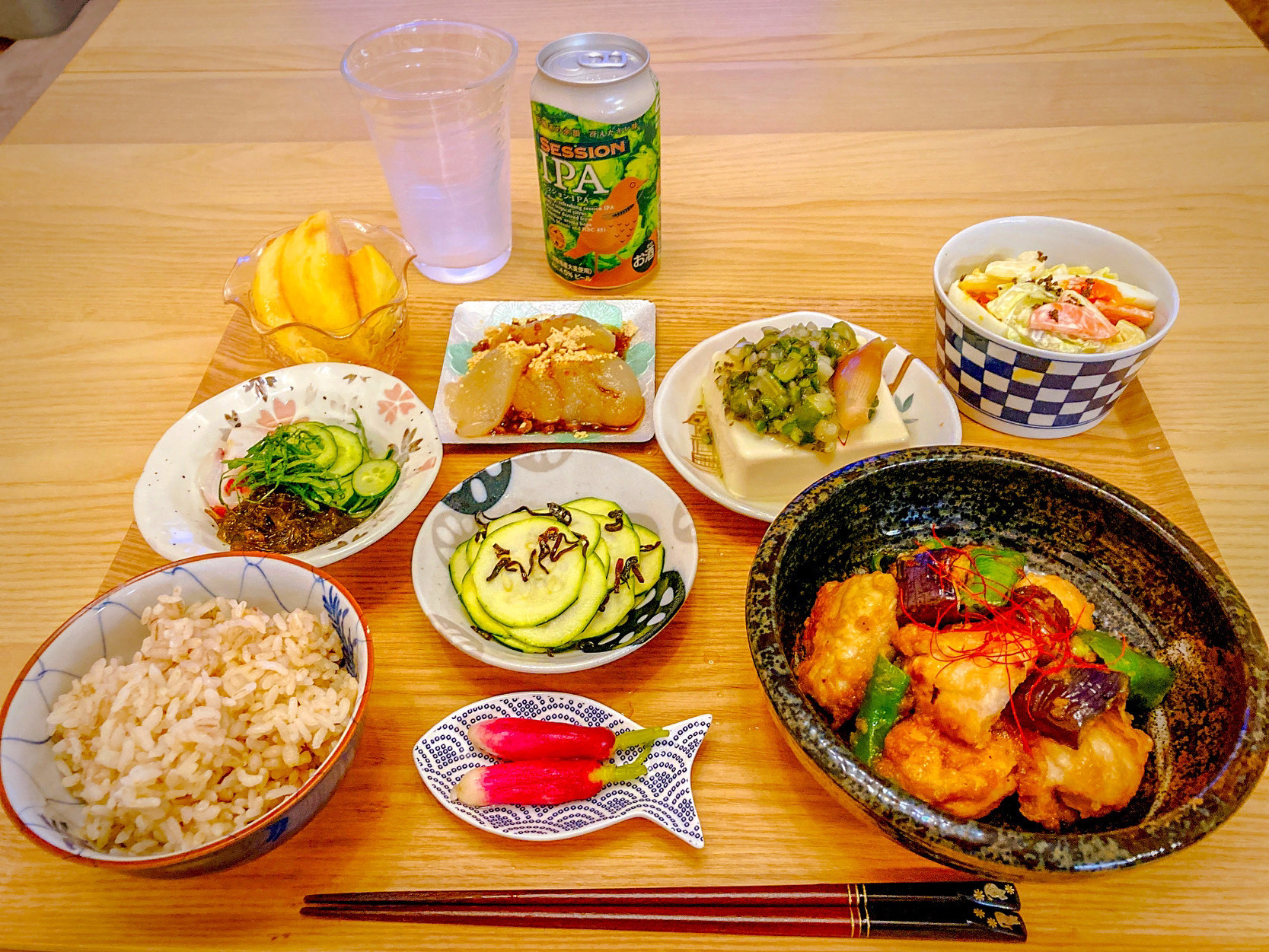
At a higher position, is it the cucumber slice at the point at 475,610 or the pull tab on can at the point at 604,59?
the pull tab on can at the point at 604,59

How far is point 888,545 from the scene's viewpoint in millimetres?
1167

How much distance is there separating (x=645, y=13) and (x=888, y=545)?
7.15 feet

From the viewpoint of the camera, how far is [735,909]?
3.04 feet

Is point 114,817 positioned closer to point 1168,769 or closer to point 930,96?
point 1168,769

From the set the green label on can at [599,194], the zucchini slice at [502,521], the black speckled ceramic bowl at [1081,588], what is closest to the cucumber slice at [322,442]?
the zucchini slice at [502,521]

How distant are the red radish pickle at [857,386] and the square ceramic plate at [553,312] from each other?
0.34 meters

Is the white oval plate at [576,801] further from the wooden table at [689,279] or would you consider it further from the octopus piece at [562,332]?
the octopus piece at [562,332]

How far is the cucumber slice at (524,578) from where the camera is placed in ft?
3.73

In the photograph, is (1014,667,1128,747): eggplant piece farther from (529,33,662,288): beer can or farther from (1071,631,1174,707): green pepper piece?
(529,33,662,288): beer can

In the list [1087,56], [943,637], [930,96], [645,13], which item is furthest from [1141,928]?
[645,13]

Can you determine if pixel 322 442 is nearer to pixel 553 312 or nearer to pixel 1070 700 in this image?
pixel 553 312

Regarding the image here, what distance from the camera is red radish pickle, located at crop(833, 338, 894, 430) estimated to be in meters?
1.35

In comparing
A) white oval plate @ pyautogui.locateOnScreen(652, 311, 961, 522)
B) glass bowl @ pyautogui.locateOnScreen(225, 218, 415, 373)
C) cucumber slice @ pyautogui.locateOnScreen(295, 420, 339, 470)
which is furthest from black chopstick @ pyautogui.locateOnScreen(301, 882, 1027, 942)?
glass bowl @ pyautogui.locateOnScreen(225, 218, 415, 373)

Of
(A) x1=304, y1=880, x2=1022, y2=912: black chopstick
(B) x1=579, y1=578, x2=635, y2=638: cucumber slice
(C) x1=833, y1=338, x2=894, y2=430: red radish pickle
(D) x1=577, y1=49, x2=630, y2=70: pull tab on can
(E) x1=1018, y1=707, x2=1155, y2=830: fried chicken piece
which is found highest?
(D) x1=577, y1=49, x2=630, y2=70: pull tab on can
